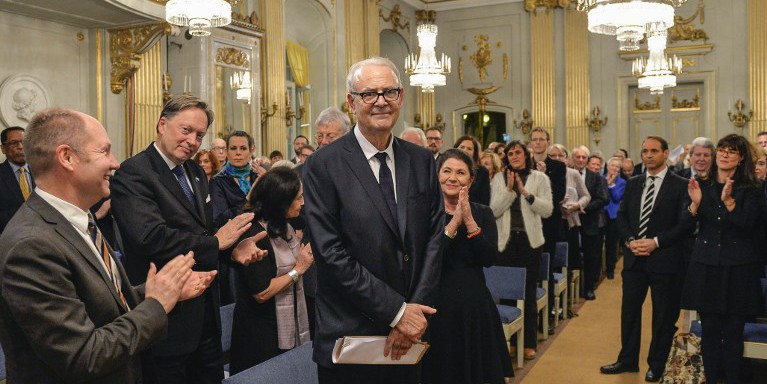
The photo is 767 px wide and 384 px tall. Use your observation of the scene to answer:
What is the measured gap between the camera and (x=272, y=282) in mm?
2811

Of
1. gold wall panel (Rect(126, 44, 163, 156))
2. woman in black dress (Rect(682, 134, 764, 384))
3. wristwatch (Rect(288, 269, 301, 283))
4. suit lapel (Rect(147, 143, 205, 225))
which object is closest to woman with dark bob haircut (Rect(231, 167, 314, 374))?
wristwatch (Rect(288, 269, 301, 283))

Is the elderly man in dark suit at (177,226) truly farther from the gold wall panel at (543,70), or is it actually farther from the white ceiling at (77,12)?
the gold wall panel at (543,70)

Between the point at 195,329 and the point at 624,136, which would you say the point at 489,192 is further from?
the point at 624,136

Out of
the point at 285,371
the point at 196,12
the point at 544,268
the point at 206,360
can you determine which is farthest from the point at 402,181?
the point at 196,12

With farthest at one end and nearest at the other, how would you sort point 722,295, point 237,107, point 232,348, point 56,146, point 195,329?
point 237,107 → point 722,295 → point 232,348 → point 195,329 → point 56,146

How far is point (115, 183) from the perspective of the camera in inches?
105

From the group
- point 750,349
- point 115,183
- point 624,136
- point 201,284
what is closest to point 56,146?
point 201,284

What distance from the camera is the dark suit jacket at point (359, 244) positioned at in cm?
211

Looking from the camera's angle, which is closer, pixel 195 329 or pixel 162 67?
pixel 195 329

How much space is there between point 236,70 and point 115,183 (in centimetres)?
665

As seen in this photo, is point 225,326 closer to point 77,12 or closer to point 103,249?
point 103,249

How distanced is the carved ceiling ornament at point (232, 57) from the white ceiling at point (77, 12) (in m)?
1.85

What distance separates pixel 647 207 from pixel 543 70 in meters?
10.7

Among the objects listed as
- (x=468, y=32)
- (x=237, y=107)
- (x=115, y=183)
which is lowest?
(x=115, y=183)
